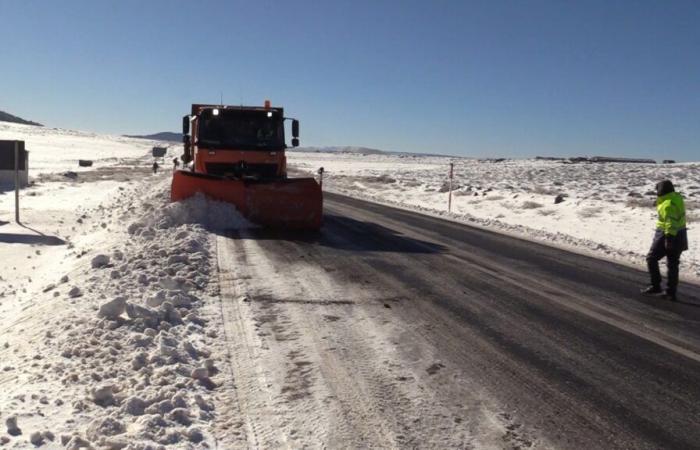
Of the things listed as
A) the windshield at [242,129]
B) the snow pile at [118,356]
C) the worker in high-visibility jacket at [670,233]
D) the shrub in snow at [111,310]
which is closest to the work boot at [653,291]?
the worker in high-visibility jacket at [670,233]

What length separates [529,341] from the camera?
5.52 metres

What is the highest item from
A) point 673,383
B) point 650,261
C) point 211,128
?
point 211,128

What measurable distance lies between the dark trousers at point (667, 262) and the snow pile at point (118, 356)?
5.64m

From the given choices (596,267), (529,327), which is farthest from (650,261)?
(529,327)

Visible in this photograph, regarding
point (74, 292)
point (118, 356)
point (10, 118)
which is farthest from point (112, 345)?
point (10, 118)

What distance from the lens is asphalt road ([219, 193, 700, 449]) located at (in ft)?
12.6

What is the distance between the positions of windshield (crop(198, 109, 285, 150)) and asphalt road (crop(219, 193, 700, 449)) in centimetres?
376

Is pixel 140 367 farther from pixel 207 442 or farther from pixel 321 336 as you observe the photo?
pixel 321 336

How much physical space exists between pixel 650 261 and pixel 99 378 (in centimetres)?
697

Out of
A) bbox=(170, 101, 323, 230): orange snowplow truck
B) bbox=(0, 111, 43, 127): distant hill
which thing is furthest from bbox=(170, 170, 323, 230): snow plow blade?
bbox=(0, 111, 43, 127): distant hill

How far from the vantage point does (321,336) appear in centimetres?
538

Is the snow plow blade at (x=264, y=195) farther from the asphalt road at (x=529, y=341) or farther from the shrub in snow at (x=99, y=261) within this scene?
the shrub in snow at (x=99, y=261)

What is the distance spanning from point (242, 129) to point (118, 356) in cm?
1006

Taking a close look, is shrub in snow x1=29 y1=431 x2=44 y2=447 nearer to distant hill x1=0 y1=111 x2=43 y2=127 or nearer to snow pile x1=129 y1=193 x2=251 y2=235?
snow pile x1=129 y1=193 x2=251 y2=235
